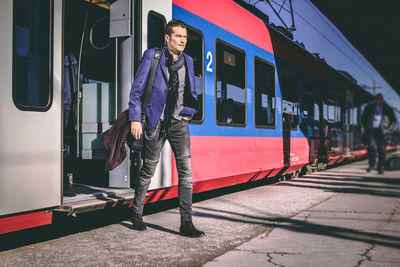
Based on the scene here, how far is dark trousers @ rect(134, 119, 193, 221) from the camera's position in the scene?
12.7ft

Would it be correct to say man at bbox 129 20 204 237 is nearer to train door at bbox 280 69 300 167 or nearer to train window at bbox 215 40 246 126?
train window at bbox 215 40 246 126

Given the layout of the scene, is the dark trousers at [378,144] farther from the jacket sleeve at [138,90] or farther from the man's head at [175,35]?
the jacket sleeve at [138,90]

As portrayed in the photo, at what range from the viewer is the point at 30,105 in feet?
10.9

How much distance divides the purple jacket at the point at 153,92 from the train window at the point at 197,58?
1442mm

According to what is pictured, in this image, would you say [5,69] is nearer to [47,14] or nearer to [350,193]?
[47,14]

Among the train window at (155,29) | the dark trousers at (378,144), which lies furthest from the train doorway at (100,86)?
the dark trousers at (378,144)

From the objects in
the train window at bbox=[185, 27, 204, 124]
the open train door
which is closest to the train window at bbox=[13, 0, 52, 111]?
the open train door

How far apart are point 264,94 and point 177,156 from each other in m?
3.97

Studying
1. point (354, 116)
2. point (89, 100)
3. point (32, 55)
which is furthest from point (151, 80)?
point (354, 116)

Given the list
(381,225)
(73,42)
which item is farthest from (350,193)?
(73,42)

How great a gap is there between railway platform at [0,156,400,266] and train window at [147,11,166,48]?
193 centimetres

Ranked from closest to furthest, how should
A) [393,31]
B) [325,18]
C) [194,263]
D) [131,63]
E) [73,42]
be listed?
[194,263], [131,63], [73,42], [325,18], [393,31]

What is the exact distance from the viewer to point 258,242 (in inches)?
147

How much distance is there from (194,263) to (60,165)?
1354 mm
